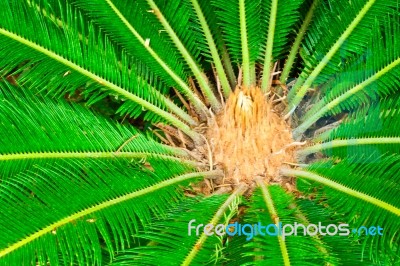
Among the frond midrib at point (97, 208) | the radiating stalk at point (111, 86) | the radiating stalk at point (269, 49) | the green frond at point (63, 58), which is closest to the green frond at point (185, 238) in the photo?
the frond midrib at point (97, 208)

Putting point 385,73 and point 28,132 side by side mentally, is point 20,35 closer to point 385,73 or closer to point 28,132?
point 28,132

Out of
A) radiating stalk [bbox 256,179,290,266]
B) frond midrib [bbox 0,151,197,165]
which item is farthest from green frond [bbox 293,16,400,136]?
frond midrib [bbox 0,151,197,165]

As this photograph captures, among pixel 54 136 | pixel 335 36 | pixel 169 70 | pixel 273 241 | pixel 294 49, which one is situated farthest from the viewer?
pixel 294 49

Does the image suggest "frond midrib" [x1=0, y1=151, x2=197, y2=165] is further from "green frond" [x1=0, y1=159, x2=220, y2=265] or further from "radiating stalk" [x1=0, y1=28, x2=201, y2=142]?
"radiating stalk" [x1=0, y1=28, x2=201, y2=142]

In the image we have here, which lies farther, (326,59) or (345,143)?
(326,59)

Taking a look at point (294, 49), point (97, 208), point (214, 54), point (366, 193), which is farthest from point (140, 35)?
point (366, 193)

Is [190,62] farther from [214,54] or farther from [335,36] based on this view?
[335,36]

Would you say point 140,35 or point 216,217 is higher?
point 140,35

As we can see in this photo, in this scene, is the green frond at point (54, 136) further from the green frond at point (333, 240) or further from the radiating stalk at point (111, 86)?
the green frond at point (333, 240)
